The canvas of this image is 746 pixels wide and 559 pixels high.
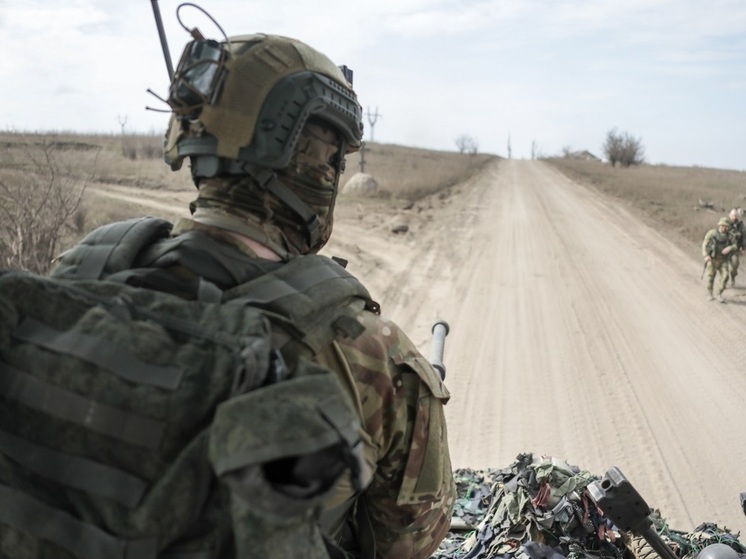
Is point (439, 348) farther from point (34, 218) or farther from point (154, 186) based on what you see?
point (154, 186)

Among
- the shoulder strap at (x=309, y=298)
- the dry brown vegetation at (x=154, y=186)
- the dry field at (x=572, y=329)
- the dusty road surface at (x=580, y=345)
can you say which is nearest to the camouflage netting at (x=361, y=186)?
the dry brown vegetation at (x=154, y=186)

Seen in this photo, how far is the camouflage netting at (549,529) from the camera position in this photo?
354cm

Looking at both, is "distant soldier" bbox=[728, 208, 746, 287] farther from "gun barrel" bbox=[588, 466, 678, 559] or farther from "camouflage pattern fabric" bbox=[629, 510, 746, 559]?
"gun barrel" bbox=[588, 466, 678, 559]

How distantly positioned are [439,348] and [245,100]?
1.49m

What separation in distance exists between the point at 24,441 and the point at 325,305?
2.41 feet

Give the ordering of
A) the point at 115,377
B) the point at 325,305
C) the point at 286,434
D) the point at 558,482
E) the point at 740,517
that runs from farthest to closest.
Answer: the point at 740,517 → the point at 558,482 → the point at 325,305 → the point at 115,377 → the point at 286,434

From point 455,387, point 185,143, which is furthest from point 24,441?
point 455,387

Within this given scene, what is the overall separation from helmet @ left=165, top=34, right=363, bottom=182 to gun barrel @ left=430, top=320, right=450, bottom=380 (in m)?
1.14

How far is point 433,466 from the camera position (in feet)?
6.40

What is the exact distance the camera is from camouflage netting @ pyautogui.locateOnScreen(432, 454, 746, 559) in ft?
11.6

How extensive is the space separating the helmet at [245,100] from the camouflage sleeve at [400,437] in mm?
590

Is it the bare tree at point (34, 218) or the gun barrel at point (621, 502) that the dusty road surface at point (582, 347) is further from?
the bare tree at point (34, 218)

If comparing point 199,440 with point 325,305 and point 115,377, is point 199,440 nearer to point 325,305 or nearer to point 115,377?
point 115,377

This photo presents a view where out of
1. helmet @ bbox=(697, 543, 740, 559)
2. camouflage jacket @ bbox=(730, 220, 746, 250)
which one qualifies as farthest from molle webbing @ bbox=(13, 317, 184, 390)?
camouflage jacket @ bbox=(730, 220, 746, 250)
